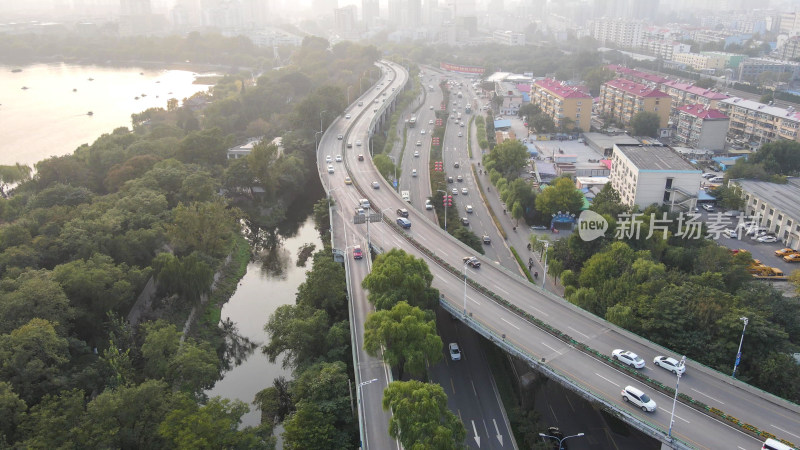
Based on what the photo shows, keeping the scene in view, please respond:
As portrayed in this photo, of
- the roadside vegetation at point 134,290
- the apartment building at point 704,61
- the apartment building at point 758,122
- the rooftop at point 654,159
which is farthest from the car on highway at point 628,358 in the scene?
the apartment building at point 704,61

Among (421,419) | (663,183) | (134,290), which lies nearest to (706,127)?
(663,183)

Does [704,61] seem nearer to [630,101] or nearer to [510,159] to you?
[630,101]

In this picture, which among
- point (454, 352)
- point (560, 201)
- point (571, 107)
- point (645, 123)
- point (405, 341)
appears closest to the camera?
point (405, 341)

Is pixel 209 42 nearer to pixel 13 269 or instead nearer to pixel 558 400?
pixel 13 269

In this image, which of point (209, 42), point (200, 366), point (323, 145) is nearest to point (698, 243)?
point (200, 366)

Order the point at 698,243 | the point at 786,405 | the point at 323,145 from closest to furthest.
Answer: the point at 786,405 → the point at 698,243 → the point at 323,145
